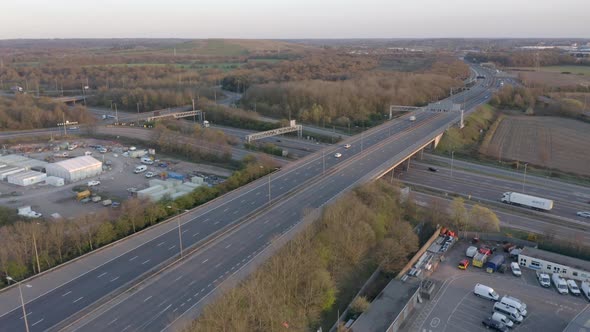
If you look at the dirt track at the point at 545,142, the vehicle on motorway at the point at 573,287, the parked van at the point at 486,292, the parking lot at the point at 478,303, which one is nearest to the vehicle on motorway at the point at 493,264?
the parking lot at the point at 478,303

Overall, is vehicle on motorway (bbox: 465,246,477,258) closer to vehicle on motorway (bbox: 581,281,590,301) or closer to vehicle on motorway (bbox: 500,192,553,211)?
vehicle on motorway (bbox: 581,281,590,301)

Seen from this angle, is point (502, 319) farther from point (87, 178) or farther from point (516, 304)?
point (87, 178)

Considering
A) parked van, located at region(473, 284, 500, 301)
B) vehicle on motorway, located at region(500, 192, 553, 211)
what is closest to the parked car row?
parked van, located at region(473, 284, 500, 301)

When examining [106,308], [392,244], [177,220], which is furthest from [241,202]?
[106,308]

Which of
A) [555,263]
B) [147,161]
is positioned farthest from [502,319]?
[147,161]

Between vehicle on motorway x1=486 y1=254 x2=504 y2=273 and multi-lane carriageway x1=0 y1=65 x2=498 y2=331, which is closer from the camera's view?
multi-lane carriageway x1=0 y1=65 x2=498 y2=331
